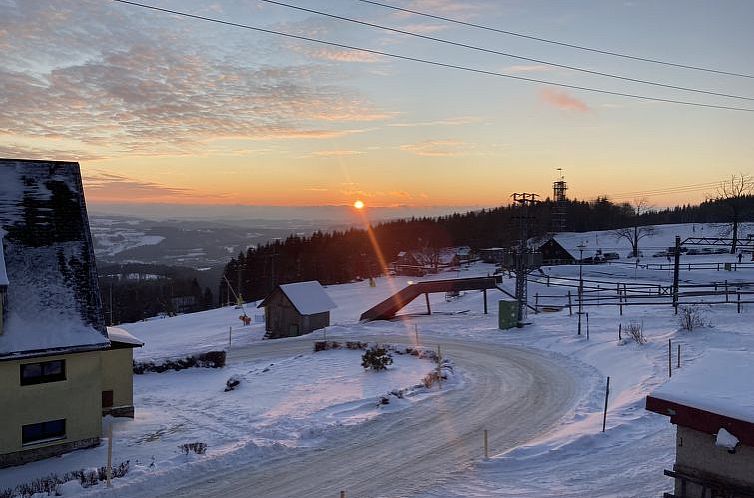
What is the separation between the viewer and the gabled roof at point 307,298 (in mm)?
46656

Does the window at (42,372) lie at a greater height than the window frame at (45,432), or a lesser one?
greater

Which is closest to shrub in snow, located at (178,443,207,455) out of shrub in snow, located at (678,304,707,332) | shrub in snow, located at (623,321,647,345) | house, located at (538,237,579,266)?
shrub in snow, located at (623,321,647,345)

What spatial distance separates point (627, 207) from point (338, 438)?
499 feet

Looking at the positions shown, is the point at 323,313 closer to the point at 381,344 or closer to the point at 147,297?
the point at 381,344

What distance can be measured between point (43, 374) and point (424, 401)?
523 inches

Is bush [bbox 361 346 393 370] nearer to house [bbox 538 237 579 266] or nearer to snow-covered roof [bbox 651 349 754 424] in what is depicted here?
snow-covered roof [bbox 651 349 754 424]

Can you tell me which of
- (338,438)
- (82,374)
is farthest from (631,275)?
(82,374)

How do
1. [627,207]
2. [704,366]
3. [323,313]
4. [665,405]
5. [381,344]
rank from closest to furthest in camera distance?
1. [665,405]
2. [704,366]
3. [381,344]
4. [323,313]
5. [627,207]

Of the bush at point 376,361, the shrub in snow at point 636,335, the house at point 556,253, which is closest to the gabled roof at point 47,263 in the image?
the bush at point 376,361

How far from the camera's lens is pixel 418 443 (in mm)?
17734

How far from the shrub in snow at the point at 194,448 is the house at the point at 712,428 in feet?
40.3

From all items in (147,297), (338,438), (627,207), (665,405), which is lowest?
(147,297)

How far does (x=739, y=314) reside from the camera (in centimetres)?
3544

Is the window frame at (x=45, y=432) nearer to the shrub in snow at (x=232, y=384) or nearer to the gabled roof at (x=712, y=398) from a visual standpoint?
the shrub in snow at (x=232, y=384)
